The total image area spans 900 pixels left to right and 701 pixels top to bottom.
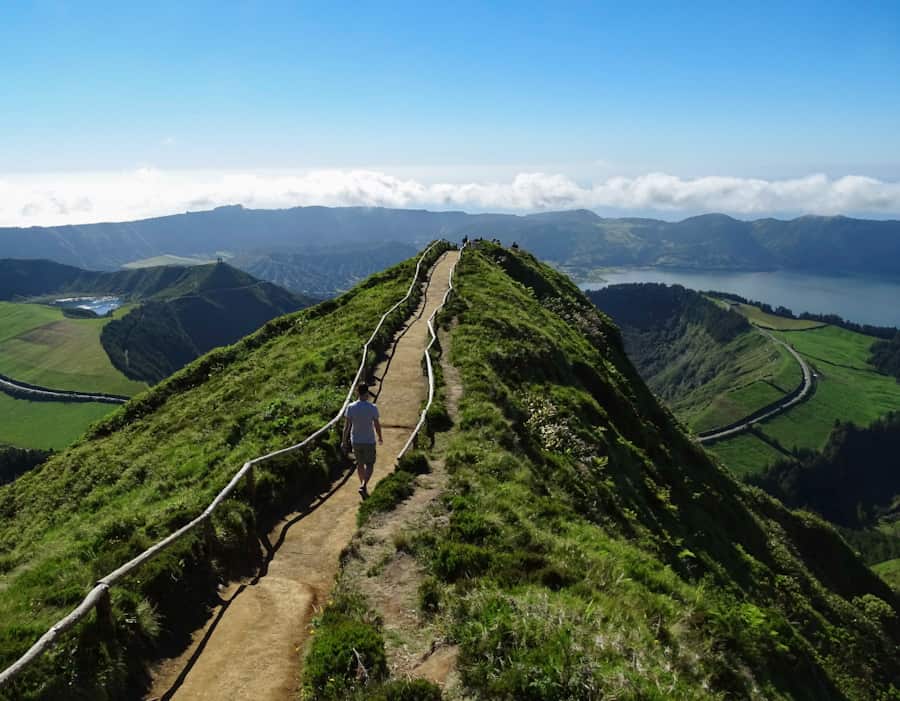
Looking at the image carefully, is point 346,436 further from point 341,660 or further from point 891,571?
point 891,571

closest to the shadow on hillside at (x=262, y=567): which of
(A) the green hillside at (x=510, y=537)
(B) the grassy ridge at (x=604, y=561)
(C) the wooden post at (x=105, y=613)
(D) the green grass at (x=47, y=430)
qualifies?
(A) the green hillside at (x=510, y=537)

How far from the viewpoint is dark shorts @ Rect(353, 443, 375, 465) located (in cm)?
1655

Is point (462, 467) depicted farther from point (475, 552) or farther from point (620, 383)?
point (620, 383)

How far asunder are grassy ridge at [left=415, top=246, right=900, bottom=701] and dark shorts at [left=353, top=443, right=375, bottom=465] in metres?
2.61

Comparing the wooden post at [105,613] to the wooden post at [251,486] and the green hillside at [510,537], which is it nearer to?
the green hillside at [510,537]

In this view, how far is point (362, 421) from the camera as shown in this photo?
53.9 ft

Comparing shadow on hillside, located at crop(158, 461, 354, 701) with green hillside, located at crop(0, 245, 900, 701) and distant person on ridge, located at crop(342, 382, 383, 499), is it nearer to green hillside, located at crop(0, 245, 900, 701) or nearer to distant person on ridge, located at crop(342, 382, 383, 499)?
green hillside, located at crop(0, 245, 900, 701)

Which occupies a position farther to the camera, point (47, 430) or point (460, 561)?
point (47, 430)

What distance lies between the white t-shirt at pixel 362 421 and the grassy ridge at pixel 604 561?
114 inches

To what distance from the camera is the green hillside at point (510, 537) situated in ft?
30.3

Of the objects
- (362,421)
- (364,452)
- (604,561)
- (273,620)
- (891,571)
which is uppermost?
(362,421)

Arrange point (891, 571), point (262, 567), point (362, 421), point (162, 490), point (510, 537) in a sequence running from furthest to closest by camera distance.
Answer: point (891, 571) → point (162, 490) → point (362, 421) → point (262, 567) → point (510, 537)

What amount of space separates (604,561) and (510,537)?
2118 millimetres

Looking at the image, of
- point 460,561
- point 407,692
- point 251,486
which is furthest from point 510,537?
point 251,486
